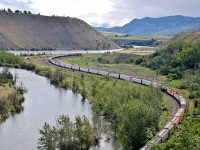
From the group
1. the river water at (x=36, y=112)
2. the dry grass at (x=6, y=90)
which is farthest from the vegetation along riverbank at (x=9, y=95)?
the river water at (x=36, y=112)

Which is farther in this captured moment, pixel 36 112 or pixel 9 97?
pixel 9 97

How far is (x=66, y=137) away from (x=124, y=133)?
314 inches

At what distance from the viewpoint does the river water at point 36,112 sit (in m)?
56.2

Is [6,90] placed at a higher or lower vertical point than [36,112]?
higher

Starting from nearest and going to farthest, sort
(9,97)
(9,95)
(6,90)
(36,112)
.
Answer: (36,112) < (9,97) < (9,95) < (6,90)

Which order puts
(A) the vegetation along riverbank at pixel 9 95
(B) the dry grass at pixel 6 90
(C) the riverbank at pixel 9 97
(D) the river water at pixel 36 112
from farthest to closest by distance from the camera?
(B) the dry grass at pixel 6 90, (A) the vegetation along riverbank at pixel 9 95, (C) the riverbank at pixel 9 97, (D) the river water at pixel 36 112

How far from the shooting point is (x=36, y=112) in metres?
74.4

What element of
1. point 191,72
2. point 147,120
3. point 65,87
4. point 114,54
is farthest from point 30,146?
point 114,54

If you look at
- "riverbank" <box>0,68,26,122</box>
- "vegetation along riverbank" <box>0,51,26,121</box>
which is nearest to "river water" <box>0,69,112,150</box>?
"riverbank" <box>0,68,26,122</box>

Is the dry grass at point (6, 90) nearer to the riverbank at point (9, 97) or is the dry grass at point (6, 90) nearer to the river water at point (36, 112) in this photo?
the riverbank at point (9, 97)

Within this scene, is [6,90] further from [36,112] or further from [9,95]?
[36,112]

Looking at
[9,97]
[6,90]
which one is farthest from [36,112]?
[6,90]

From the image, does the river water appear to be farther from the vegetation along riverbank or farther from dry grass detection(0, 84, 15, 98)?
dry grass detection(0, 84, 15, 98)

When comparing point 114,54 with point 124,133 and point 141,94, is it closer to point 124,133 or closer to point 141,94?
point 141,94
